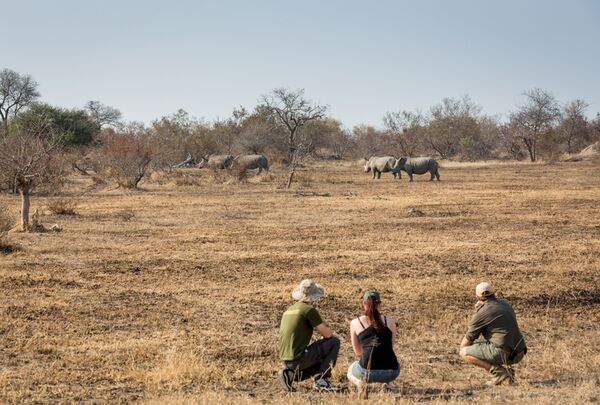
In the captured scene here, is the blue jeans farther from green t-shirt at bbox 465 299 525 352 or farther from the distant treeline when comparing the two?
the distant treeline

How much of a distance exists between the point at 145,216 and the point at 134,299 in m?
9.49

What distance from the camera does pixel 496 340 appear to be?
6719 millimetres

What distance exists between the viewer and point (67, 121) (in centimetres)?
4562

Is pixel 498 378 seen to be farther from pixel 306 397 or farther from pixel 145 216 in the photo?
pixel 145 216

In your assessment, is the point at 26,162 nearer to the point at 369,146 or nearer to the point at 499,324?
the point at 499,324

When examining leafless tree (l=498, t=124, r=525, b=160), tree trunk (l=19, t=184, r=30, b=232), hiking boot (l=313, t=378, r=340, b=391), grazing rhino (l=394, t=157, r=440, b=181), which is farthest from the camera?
leafless tree (l=498, t=124, r=525, b=160)

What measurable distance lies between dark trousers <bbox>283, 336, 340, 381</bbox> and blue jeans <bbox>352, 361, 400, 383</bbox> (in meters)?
0.27

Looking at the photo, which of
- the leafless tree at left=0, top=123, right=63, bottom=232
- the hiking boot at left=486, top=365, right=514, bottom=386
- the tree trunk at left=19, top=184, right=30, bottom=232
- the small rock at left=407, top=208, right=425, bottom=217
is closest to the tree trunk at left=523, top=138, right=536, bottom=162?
the small rock at left=407, top=208, right=425, bottom=217

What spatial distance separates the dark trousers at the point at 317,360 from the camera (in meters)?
6.55

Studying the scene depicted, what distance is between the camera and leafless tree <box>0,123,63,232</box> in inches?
635

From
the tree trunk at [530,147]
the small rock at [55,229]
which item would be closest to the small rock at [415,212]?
the small rock at [55,229]

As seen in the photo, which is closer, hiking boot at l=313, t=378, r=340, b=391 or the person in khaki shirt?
Answer: hiking boot at l=313, t=378, r=340, b=391

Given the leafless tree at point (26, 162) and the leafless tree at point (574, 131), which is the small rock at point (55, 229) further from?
the leafless tree at point (574, 131)

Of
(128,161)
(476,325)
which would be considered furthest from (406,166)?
(476,325)
